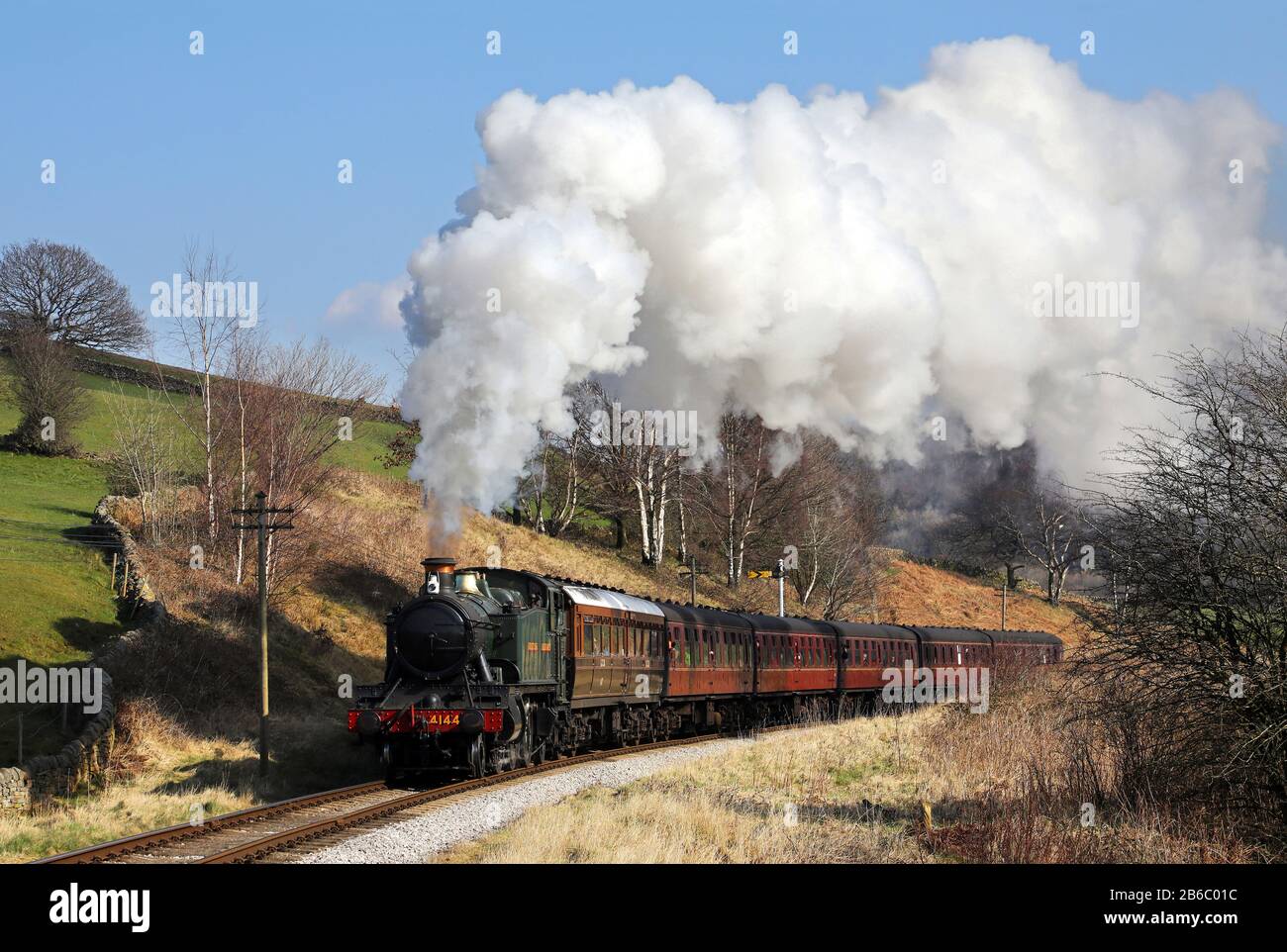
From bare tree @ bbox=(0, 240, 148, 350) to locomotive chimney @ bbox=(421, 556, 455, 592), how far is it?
61.5 meters

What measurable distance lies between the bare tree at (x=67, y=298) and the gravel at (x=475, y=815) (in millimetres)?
61661

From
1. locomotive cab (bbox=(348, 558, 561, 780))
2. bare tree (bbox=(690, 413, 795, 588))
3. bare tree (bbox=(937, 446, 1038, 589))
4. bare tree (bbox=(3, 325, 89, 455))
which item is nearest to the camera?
locomotive cab (bbox=(348, 558, 561, 780))

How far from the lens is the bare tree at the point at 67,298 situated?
71938 mm

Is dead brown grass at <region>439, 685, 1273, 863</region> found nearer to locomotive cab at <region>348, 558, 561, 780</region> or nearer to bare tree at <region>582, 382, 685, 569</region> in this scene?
locomotive cab at <region>348, 558, 561, 780</region>

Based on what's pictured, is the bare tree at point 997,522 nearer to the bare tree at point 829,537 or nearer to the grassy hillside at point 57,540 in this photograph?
the bare tree at point 829,537

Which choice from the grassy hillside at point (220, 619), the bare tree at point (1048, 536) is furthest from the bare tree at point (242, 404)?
the bare tree at point (1048, 536)

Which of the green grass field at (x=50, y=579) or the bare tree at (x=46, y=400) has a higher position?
the bare tree at (x=46, y=400)

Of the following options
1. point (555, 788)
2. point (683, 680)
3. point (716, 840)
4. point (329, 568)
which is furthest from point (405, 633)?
point (329, 568)

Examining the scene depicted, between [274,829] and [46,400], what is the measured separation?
144 feet

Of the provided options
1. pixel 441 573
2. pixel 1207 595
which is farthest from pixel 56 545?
pixel 1207 595

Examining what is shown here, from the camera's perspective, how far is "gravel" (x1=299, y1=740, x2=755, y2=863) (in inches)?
484

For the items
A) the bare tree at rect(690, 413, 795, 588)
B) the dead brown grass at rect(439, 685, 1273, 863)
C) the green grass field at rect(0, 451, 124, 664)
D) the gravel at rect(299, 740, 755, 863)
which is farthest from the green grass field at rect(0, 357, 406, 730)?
the dead brown grass at rect(439, 685, 1273, 863)

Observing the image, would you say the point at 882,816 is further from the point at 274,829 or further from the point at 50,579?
the point at 50,579
